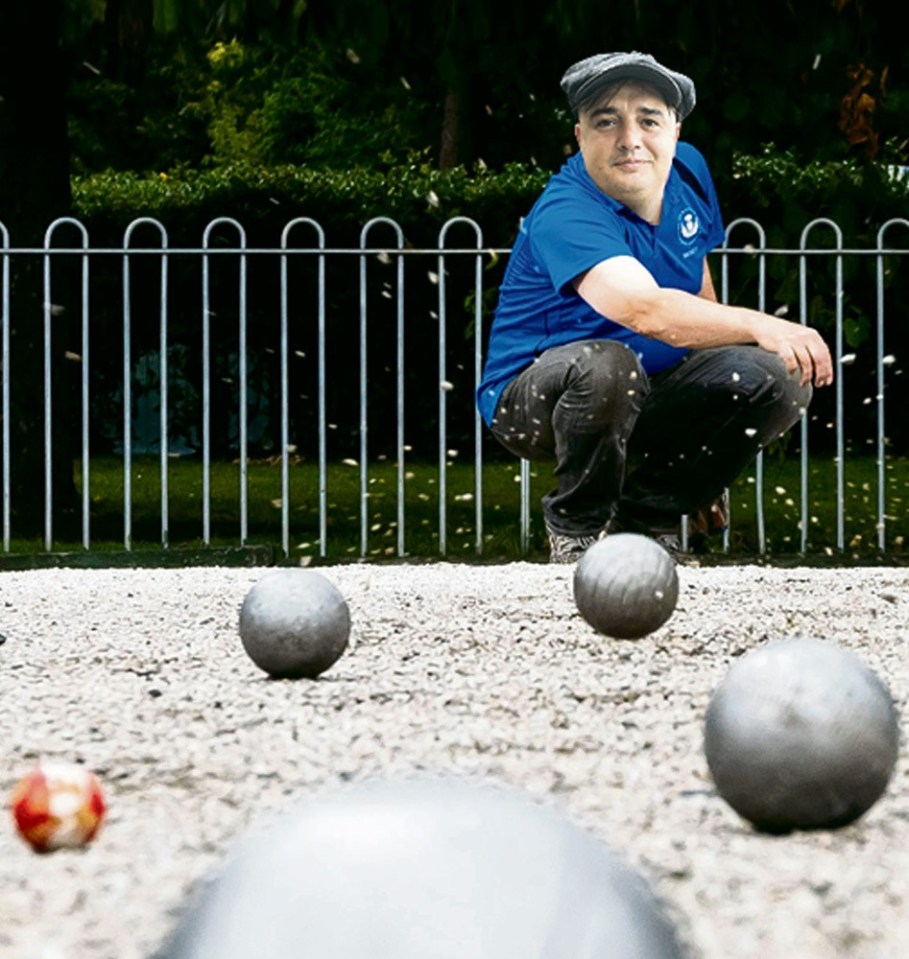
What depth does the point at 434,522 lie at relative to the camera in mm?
9500

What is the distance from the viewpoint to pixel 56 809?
95.9 inches

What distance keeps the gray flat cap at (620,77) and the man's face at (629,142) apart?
0.03 metres

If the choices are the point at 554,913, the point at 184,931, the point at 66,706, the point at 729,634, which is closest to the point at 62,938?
the point at 184,931

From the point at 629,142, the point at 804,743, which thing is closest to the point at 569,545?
the point at 629,142

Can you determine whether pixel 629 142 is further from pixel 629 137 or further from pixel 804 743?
pixel 804 743

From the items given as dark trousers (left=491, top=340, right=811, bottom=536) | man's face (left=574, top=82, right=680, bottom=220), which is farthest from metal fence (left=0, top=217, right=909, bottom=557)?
man's face (left=574, top=82, right=680, bottom=220)

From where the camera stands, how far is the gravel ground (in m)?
2.18

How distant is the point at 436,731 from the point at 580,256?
9.23ft

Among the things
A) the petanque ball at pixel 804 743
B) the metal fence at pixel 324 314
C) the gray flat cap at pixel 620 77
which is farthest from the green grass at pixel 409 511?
the petanque ball at pixel 804 743

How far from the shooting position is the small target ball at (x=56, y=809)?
243 centimetres

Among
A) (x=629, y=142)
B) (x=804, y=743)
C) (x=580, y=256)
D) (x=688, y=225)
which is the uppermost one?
(x=629, y=142)

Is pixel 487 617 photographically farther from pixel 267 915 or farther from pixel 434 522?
pixel 434 522

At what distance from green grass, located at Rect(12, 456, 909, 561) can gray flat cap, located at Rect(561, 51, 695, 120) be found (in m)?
2.11

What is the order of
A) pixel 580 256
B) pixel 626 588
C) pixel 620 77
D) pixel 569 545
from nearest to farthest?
pixel 626 588 < pixel 580 256 < pixel 620 77 < pixel 569 545
